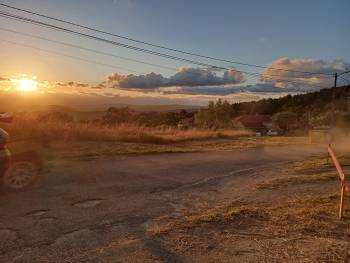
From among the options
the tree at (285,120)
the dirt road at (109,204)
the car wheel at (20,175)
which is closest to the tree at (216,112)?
the tree at (285,120)

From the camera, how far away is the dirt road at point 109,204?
15.3 ft

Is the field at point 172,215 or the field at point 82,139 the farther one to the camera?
the field at point 82,139

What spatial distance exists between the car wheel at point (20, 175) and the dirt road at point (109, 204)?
0.95 feet

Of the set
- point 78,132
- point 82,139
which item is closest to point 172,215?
point 82,139

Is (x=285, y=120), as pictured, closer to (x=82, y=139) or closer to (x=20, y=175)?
(x=82, y=139)

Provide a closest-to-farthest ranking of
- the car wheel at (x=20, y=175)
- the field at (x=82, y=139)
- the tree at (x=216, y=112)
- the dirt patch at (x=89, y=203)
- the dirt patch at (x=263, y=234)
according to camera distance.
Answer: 1. the dirt patch at (x=263, y=234)
2. the dirt patch at (x=89, y=203)
3. the car wheel at (x=20, y=175)
4. the field at (x=82, y=139)
5. the tree at (x=216, y=112)

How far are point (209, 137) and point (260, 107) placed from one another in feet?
318

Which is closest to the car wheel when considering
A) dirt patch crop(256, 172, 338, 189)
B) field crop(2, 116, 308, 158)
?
field crop(2, 116, 308, 158)

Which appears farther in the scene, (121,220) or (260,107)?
(260,107)

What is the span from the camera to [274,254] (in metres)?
4.42

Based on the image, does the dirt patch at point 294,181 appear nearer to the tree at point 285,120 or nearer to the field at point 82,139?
the field at point 82,139

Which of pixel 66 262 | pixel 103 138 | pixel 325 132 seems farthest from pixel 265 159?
pixel 325 132

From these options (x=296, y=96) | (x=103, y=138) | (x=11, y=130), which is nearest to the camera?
(x=11, y=130)

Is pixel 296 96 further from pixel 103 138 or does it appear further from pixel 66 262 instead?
pixel 66 262
